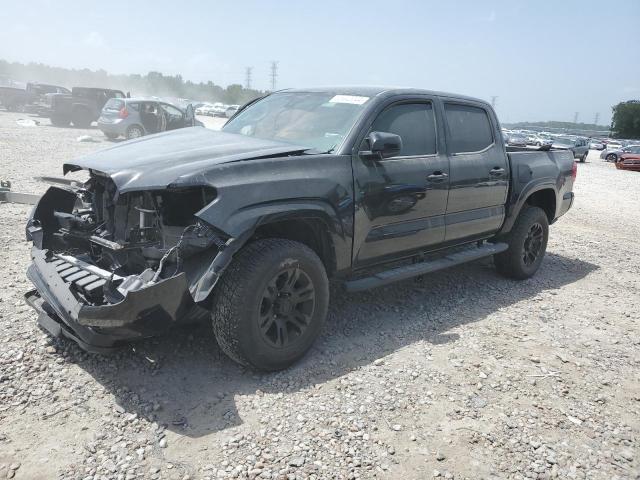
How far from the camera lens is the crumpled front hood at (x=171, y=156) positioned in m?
3.09

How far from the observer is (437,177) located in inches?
173

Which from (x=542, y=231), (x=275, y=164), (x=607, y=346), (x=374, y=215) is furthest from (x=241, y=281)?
(x=542, y=231)

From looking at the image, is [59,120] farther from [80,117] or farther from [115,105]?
[115,105]

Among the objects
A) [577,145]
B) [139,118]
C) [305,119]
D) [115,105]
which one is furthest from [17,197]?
[577,145]

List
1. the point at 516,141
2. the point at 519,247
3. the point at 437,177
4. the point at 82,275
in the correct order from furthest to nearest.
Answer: the point at 516,141
the point at 519,247
the point at 437,177
the point at 82,275

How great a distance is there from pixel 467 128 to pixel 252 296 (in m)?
2.96

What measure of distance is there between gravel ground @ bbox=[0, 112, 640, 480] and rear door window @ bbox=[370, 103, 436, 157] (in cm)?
148

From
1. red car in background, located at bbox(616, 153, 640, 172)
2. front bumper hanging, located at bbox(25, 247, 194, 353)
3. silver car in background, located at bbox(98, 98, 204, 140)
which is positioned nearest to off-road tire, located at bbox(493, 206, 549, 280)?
front bumper hanging, located at bbox(25, 247, 194, 353)

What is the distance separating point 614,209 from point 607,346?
333 inches

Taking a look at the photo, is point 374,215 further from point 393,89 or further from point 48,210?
point 48,210

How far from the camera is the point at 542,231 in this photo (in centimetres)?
603

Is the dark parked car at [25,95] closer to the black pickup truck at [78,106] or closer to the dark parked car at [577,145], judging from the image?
the black pickup truck at [78,106]

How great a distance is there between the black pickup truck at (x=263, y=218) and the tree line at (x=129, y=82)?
6750 centimetres

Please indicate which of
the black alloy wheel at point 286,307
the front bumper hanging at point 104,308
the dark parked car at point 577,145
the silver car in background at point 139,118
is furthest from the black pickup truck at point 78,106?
the dark parked car at point 577,145
